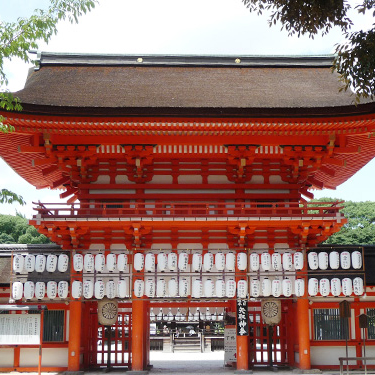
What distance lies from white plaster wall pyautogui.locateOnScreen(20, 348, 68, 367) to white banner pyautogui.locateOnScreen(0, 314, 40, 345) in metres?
1.55

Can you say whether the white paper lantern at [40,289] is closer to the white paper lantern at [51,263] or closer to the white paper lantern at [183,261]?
the white paper lantern at [51,263]

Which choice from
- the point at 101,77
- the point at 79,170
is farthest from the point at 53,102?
the point at 101,77

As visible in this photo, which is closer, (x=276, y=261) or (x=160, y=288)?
(x=160, y=288)

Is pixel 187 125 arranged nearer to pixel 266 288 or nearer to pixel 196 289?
pixel 196 289

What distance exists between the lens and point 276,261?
58.2ft

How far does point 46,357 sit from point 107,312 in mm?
2234

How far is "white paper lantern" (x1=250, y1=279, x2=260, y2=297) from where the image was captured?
17609mm

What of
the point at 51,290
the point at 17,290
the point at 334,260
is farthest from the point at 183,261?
the point at 17,290

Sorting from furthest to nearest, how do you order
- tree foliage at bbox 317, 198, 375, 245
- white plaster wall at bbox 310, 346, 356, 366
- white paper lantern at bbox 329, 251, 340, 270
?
tree foliage at bbox 317, 198, 375, 245 → white plaster wall at bbox 310, 346, 356, 366 → white paper lantern at bbox 329, 251, 340, 270

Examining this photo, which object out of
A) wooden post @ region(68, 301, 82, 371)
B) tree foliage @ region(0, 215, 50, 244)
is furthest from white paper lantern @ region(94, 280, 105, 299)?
tree foliage @ region(0, 215, 50, 244)

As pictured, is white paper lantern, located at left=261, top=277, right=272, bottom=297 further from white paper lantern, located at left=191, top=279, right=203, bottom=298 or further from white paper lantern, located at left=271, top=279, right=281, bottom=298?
white paper lantern, located at left=191, top=279, right=203, bottom=298

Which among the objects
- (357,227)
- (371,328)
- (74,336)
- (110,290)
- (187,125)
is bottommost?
(74,336)

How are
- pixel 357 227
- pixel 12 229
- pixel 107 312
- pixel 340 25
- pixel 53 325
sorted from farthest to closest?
pixel 12 229 → pixel 357 227 → pixel 107 312 → pixel 53 325 → pixel 340 25

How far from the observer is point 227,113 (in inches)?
656
